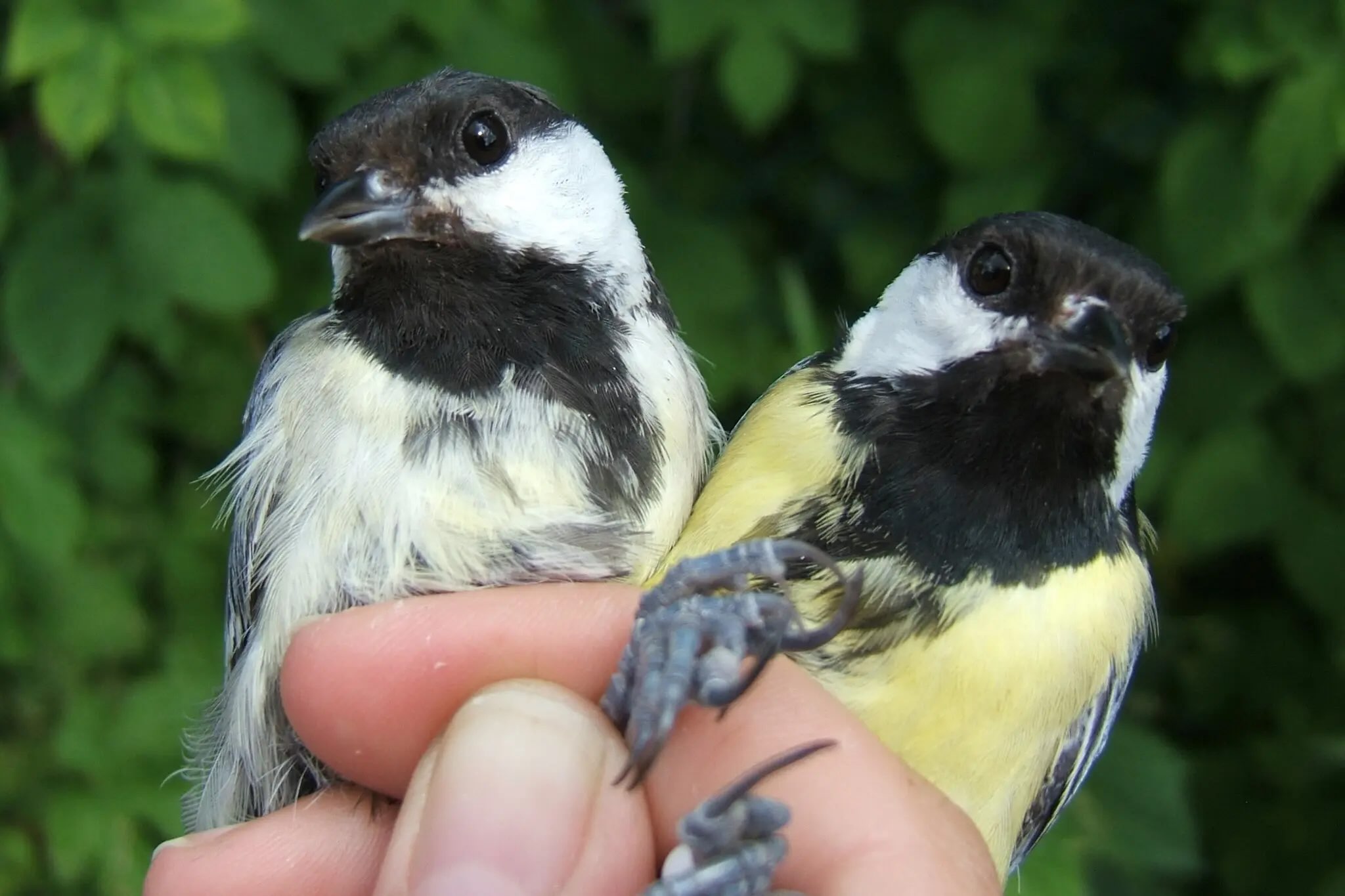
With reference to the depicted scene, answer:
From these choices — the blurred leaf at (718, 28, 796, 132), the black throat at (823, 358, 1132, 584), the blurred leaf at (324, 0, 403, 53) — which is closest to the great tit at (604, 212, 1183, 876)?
the black throat at (823, 358, 1132, 584)

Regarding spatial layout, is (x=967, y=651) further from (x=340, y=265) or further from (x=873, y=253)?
(x=873, y=253)

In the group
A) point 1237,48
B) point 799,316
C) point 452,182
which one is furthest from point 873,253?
point 452,182

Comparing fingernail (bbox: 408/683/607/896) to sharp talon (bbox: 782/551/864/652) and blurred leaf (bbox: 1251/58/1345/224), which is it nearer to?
sharp talon (bbox: 782/551/864/652)

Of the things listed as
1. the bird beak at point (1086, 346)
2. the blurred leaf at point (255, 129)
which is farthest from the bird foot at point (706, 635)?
the blurred leaf at point (255, 129)

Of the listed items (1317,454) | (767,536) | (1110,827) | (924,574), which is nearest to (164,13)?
(767,536)

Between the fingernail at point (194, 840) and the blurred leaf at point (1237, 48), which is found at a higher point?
the blurred leaf at point (1237, 48)

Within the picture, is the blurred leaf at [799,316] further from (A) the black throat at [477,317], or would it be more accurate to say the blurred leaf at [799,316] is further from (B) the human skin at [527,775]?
(B) the human skin at [527,775]
